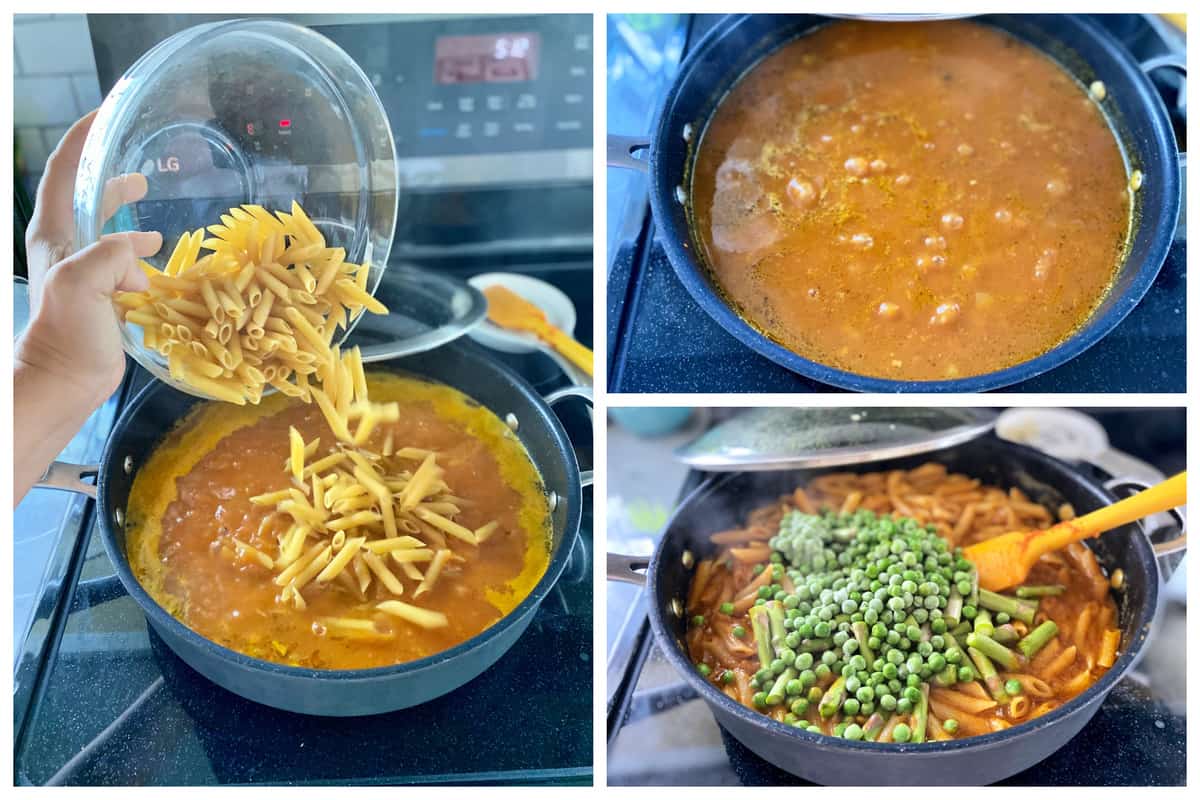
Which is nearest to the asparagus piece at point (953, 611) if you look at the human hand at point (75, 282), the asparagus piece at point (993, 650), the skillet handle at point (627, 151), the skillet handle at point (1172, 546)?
the asparagus piece at point (993, 650)

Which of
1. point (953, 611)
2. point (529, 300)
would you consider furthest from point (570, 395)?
point (953, 611)

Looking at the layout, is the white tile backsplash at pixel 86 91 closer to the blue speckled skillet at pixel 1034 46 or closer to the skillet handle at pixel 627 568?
the blue speckled skillet at pixel 1034 46

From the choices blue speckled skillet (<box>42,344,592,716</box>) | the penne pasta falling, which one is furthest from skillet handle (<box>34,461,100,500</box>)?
the penne pasta falling

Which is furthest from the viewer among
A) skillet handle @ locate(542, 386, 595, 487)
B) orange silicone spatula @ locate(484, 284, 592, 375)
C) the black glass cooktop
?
orange silicone spatula @ locate(484, 284, 592, 375)

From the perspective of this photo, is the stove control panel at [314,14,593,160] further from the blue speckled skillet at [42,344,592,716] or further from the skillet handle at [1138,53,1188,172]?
the skillet handle at [1138,53,1188,172]

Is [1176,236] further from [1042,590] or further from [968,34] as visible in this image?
[1042,590]

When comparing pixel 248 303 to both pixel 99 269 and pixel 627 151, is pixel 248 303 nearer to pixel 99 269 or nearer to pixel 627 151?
pixel 99 269
